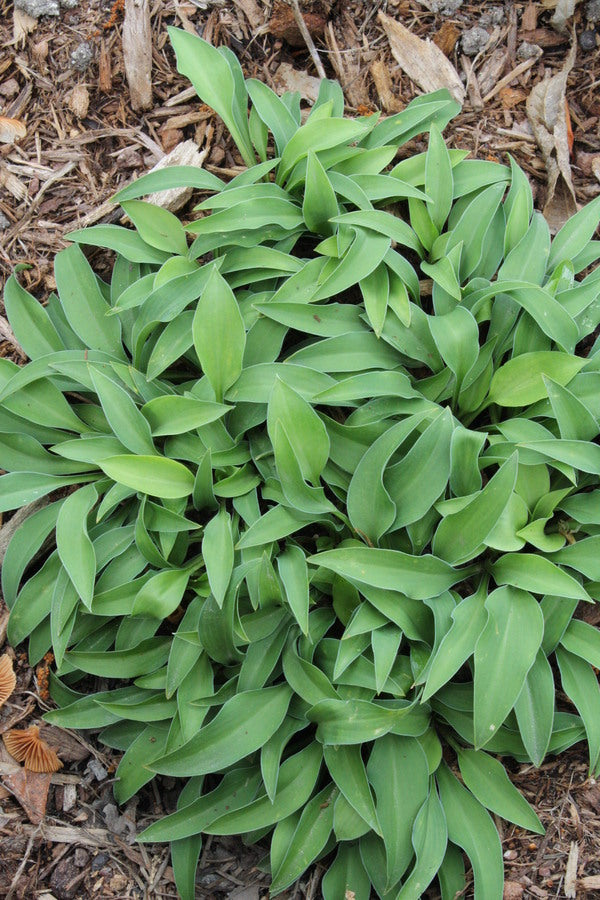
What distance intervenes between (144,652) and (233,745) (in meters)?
0.40

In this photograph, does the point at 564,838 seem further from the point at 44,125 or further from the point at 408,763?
the point at 44,125

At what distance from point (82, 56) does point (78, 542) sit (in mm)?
1889

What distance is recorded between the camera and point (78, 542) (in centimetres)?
215

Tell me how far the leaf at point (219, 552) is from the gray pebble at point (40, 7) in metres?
2.12

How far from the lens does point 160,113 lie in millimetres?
2871

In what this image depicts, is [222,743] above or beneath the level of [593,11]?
beneath

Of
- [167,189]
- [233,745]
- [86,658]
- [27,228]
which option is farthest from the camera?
[27,228]

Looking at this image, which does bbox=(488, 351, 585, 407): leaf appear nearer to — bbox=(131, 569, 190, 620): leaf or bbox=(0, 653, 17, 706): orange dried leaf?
bbox=(131, 569, 190, 620): leaf

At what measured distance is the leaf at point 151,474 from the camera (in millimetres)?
2094

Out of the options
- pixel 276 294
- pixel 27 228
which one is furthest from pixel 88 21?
pixel 276 294

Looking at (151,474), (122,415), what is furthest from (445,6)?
(151,474)

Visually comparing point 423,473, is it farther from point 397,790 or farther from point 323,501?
point 397,790

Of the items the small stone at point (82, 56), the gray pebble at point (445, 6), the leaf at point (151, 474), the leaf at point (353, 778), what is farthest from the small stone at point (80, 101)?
the leaf at point (353, 778)

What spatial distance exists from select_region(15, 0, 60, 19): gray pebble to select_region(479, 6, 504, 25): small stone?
1636 millimetres
